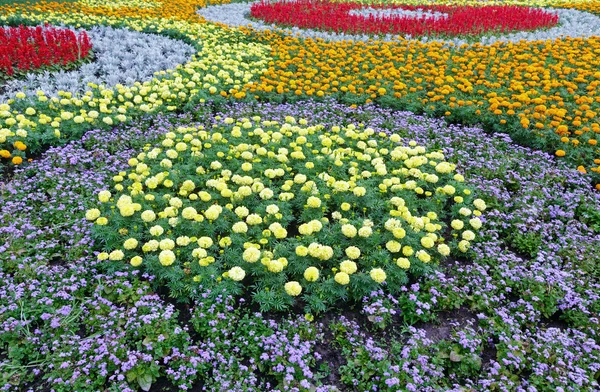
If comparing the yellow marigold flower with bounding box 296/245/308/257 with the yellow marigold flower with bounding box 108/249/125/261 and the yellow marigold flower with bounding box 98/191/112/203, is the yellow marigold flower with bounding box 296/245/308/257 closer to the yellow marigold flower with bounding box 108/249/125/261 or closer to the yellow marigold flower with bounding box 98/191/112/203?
the yellow marigold flower with bounding box 108/249/125/261

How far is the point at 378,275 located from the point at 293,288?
807 millimetres

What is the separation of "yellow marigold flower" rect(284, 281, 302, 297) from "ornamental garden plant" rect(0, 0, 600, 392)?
0.01 m

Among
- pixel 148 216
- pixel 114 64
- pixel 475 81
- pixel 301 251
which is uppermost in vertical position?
pixel 114 64

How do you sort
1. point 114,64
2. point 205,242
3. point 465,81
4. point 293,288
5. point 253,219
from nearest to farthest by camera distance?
point 293,288
point 205,242
point 253,219
point 465,81
point 114,64

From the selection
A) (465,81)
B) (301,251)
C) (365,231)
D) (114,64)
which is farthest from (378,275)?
(114,64)

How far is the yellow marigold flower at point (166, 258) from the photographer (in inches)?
160

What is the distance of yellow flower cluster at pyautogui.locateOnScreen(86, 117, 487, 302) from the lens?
168 inches

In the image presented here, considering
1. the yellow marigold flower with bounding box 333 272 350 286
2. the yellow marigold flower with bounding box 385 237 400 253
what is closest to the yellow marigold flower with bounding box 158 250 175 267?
the yellow marigold flower with bounding box 333 272 350 286

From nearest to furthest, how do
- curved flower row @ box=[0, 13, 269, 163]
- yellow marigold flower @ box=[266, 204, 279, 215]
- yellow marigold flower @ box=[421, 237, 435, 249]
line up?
yellow marigold flower @ box=[421, 237, 435, 249] < yellow marigold flower @ box=[266, 204, 279, 215] < curved flower row @ box=[0, 13, 269, 163]

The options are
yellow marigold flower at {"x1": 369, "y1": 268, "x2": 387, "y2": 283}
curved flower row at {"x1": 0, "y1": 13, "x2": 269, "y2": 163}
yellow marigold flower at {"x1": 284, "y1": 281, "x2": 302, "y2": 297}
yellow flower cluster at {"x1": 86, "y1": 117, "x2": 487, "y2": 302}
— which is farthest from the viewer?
curved flower row at {"x1": 0, "y1": 13, "x2": 269, "y2": 163}

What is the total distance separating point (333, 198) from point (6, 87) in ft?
21.3

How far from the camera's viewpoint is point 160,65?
30.7ft

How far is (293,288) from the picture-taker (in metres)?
3.93

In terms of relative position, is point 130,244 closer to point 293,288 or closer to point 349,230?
point 293,288
